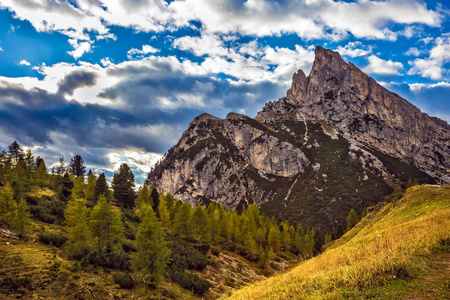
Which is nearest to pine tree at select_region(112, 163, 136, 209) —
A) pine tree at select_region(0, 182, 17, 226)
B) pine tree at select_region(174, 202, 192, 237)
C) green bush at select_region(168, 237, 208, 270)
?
pine tree at select_region(174, 202, 192, 237)

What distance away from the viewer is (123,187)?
220 feet

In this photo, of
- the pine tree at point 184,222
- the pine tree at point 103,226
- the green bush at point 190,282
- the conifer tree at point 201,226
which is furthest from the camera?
the pine tree at point 184,222

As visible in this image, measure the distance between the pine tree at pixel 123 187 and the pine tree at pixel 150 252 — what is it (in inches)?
1646

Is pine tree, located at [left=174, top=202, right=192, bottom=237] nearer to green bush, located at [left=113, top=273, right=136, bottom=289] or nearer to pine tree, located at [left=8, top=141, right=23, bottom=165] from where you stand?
green bush, located at [left=113, top=273, right=136, bottom=289]

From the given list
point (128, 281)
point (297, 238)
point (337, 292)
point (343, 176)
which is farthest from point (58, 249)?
point (343, 176)

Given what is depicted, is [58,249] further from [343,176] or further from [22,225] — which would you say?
[343,176]

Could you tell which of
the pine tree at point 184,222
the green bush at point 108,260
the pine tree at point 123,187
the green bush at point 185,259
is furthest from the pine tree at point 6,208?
the pine tree at point 123,187

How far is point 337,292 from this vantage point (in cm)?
685

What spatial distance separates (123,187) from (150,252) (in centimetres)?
4576

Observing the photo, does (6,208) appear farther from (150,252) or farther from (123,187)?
(123,187)

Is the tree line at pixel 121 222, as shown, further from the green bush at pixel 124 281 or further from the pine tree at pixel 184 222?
the green bush at pixel 124 281

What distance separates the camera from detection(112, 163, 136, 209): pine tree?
67.0 m

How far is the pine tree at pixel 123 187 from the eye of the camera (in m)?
67.0

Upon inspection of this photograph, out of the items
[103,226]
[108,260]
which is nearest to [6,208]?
[103,226]
